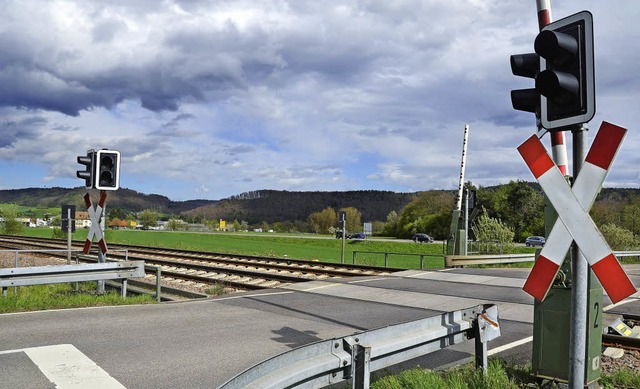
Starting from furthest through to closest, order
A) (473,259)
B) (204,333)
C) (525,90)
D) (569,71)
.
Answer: (473,259) → (204,333) → (525,90) → (569,71)

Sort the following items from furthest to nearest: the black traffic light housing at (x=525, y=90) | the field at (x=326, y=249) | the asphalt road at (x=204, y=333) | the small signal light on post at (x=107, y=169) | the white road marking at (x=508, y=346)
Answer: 1. the field at (x=326, y=249)
2. the small signal light on post at (x=107, y=169)
3. the white road marking at (x=508, y=346)
4. the asphalt road at (x=204, y=333)
5. the black traffic light housing at (x=525, y=90)

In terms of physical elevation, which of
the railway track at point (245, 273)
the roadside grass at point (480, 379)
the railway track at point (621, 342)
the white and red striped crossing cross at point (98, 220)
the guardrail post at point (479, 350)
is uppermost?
the white and red striped crossing cross at point (98, 220)

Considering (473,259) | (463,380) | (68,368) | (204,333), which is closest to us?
(463,380)

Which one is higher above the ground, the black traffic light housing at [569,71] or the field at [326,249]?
the black traffic light housing at [569,71]

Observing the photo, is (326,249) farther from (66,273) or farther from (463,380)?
A: (463,380)

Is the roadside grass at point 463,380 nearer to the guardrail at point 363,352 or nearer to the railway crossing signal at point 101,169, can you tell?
the guardrail at point 363,352

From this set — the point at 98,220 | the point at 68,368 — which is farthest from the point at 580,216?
the point at 98,220

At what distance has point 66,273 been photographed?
36.3 feet

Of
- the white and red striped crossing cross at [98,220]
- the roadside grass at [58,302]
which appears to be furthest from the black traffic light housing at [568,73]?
the white and red striped crossing cross at [98,220]

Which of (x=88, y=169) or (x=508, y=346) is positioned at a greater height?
(x=88, y=169)

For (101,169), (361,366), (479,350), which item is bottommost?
(479,350)

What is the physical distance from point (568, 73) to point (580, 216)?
3.68 feet

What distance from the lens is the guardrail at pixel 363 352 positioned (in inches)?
142

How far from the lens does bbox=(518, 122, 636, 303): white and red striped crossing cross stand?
3.88 metres
